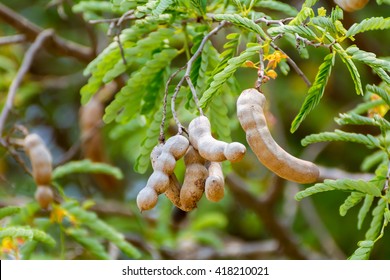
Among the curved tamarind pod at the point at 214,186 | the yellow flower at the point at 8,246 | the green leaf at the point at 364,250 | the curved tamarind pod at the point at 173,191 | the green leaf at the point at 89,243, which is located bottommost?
the green leaf at the point at 89,243

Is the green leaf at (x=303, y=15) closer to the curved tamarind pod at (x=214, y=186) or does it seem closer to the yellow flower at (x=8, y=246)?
the curved tamarind pod at (x=214, y=186)

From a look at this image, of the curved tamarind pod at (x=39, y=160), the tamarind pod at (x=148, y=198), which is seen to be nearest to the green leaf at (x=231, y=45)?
the tamarind pod at (x=148, y=198)

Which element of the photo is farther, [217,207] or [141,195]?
[217,207]

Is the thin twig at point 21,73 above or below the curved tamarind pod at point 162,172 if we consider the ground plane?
below

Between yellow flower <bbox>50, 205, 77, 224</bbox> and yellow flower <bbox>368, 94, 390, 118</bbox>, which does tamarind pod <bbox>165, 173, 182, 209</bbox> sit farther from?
yellow flower <bbox>50, 205, 77, 224</bbox>

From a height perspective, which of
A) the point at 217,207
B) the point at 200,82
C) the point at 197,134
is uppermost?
the point at 197,134

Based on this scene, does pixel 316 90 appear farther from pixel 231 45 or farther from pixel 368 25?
pixel 231 45
